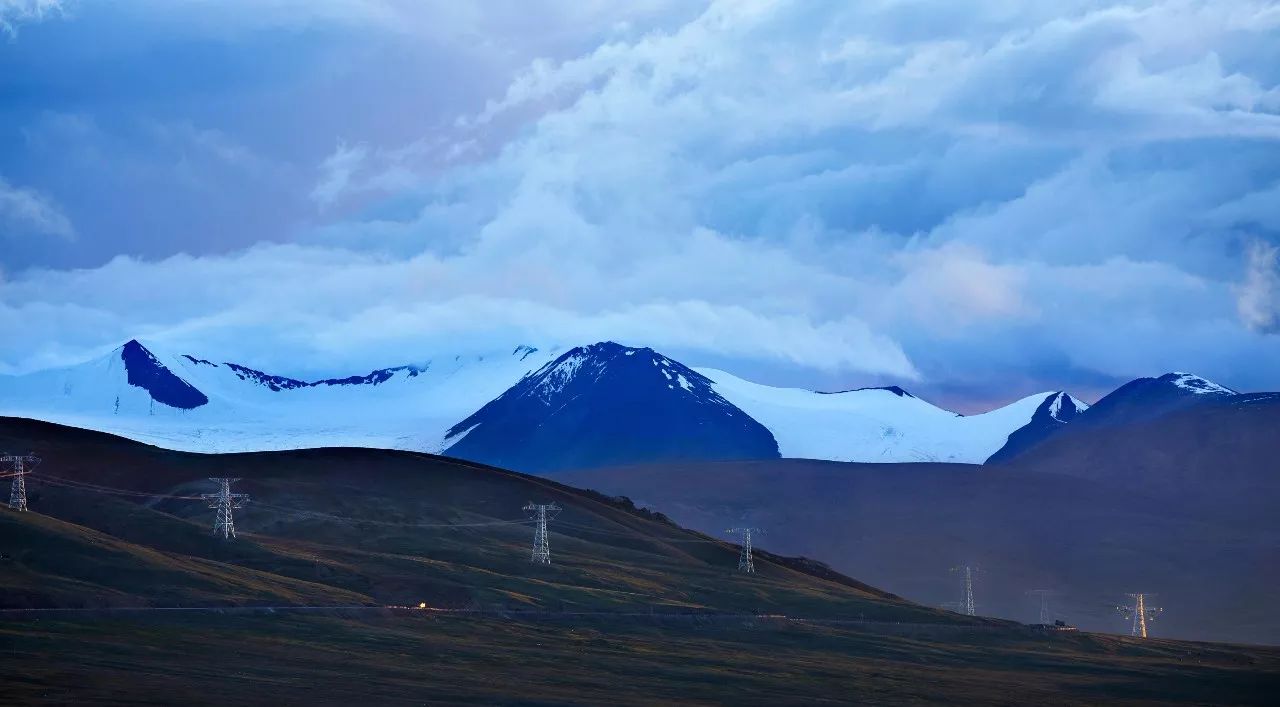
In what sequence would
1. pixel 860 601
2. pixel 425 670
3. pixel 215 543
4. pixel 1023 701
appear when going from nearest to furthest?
pixel 425 670
pixel 1023 701
pixel 215 543
pixel 860 601

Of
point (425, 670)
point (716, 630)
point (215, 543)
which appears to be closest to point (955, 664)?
point (716, 630)

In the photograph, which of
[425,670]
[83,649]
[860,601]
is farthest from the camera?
[860,601]

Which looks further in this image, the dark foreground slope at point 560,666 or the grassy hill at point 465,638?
the grassy hill at point 465,638

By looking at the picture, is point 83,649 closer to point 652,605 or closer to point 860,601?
point 652,605

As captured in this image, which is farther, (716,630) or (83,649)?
(716,630)

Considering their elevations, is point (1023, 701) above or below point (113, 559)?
below

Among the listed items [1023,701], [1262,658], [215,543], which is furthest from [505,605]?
[1262,658]

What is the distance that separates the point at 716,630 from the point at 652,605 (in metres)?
12.6

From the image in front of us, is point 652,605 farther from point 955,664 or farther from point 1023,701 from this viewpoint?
point 1023,701

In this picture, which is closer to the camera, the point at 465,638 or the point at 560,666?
the point at 560,666

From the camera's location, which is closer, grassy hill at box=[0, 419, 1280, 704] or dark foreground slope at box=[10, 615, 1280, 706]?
dark foreground slope at box=[10, 615, 1280, 706]

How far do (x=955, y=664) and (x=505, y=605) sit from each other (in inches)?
1570

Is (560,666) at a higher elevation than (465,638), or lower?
lower

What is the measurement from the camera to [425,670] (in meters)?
108
